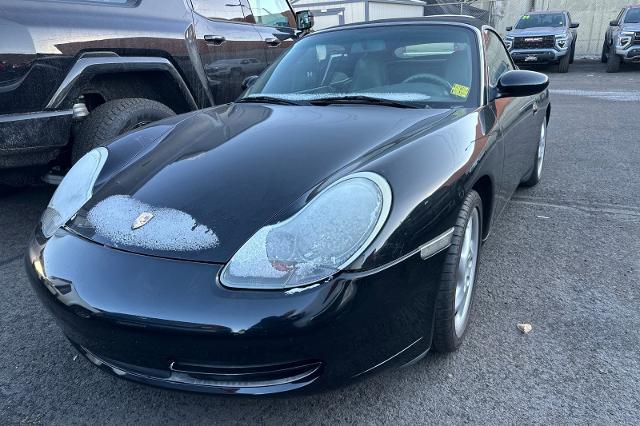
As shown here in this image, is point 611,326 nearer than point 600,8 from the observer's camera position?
Yes

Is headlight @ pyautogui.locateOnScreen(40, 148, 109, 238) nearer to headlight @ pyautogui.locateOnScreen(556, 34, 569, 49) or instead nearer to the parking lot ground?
the parking lot ground

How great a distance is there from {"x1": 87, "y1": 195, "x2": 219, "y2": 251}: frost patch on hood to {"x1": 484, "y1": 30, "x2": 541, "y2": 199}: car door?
1726mm

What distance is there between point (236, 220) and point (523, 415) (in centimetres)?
128

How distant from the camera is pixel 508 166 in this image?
112 inches

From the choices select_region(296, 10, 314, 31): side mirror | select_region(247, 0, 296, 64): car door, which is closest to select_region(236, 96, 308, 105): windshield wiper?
select_region(247, 0, 296, 64): car door

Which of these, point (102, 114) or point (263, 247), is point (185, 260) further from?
point (102, 114)

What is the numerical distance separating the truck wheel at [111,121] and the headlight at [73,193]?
0.67 meters

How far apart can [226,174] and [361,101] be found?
1020 mm

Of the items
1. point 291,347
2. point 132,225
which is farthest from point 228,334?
point 132,225

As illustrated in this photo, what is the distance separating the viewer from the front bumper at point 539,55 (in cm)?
1404

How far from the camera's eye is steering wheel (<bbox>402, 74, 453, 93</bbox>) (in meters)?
2.72

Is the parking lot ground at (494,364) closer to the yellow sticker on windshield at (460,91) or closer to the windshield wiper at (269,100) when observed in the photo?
the yellow sticker on windshield at (460,91)

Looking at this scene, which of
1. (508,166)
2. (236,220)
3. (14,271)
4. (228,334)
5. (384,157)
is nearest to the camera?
(228,334)

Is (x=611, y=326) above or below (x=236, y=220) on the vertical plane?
below
